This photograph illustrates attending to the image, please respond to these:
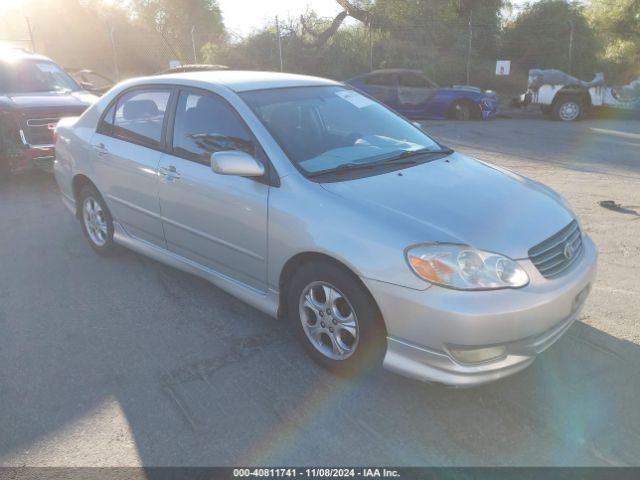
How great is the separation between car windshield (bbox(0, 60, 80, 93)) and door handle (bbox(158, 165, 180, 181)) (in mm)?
5831

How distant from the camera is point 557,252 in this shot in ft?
9.56

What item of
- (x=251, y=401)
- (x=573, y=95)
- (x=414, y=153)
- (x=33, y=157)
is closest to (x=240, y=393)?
(x=251, y=401)

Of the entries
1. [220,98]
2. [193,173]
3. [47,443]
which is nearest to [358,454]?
[47,443]

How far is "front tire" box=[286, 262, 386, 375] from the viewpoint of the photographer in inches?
112

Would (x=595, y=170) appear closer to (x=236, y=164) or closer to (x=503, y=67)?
(x=236, y=164)

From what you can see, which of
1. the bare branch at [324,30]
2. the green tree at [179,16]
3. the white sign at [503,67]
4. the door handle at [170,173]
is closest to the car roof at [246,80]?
the door handle at [170,173]

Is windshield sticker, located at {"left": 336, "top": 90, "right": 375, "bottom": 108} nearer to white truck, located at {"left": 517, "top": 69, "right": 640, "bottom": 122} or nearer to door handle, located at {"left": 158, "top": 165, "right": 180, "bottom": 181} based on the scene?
door handle, located at {"left": 158, "top": 165, "right": 180, "bottom": 181}

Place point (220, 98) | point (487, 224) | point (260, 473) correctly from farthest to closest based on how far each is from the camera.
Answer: point (220, 98) < point (487, 224) < point (260, 473)

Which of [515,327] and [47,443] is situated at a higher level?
[515,327]

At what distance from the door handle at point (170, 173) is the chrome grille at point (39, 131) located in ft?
15.1

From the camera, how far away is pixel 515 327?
260cm

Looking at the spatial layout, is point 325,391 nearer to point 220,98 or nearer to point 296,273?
point 296,273

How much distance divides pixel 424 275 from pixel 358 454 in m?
0.91

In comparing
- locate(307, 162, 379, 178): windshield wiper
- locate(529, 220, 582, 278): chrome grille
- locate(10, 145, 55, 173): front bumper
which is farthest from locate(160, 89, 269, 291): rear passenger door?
locate(10, 145, 55, 173): front bumper
